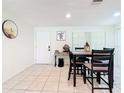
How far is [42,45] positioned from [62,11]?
2721 mm

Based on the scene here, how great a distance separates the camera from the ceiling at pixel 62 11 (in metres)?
4.10

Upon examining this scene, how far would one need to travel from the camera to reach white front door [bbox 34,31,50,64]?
7082mm

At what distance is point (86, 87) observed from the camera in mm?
3385

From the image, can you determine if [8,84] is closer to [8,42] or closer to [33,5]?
[8,42]

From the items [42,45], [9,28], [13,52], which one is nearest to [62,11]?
[9,28]

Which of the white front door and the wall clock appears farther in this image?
the white front door

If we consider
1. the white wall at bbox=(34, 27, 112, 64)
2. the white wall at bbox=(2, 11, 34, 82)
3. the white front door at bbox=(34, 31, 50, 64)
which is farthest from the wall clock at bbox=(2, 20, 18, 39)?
the white wall at bbox=(34, 27, 112, 64)

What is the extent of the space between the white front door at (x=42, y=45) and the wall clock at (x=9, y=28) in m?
2.61

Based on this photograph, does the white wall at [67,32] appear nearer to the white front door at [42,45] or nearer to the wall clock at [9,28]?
the white front door at [42,45]

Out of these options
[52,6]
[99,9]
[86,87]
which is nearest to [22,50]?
[52,6]

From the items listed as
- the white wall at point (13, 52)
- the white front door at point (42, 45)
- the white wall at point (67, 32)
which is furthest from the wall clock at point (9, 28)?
the white wall at point (67, 32)

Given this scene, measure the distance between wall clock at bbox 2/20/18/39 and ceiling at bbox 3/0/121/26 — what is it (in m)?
0.22

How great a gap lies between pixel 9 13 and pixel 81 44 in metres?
4.09

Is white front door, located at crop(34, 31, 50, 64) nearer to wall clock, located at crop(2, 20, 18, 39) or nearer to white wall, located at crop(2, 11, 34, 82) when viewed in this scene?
white wall, located at crop(2, 11, 34, 82)
